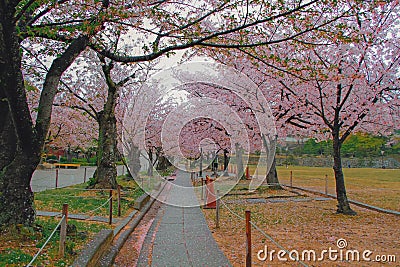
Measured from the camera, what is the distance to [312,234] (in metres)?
7.69

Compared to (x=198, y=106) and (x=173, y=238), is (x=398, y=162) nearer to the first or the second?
(x=198, y=106)

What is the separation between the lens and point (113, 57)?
6258 millimetres

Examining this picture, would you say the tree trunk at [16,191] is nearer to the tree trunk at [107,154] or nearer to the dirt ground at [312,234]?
the dirt ground at [312,234]

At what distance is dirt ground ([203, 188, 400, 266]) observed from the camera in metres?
5.91

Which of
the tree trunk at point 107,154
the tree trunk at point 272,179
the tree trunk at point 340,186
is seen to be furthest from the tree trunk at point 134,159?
the tree trunk at point 340,186

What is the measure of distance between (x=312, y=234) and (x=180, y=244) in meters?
3.01

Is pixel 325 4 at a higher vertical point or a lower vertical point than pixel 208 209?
higher

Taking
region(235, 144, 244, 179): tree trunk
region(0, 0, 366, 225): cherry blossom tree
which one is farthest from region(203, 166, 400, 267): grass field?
region(235, 144, 244, 179): tree trunk

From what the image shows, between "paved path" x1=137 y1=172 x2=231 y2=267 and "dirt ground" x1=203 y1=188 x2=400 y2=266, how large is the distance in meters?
0.26

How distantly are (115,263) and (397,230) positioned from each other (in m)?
6.59

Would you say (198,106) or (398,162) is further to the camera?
(398,162)

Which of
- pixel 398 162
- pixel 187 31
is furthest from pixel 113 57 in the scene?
pixel 398 162

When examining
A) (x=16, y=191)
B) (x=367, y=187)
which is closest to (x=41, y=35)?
(x=16, y=191)

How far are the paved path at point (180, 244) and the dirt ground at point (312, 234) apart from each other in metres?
0.26
